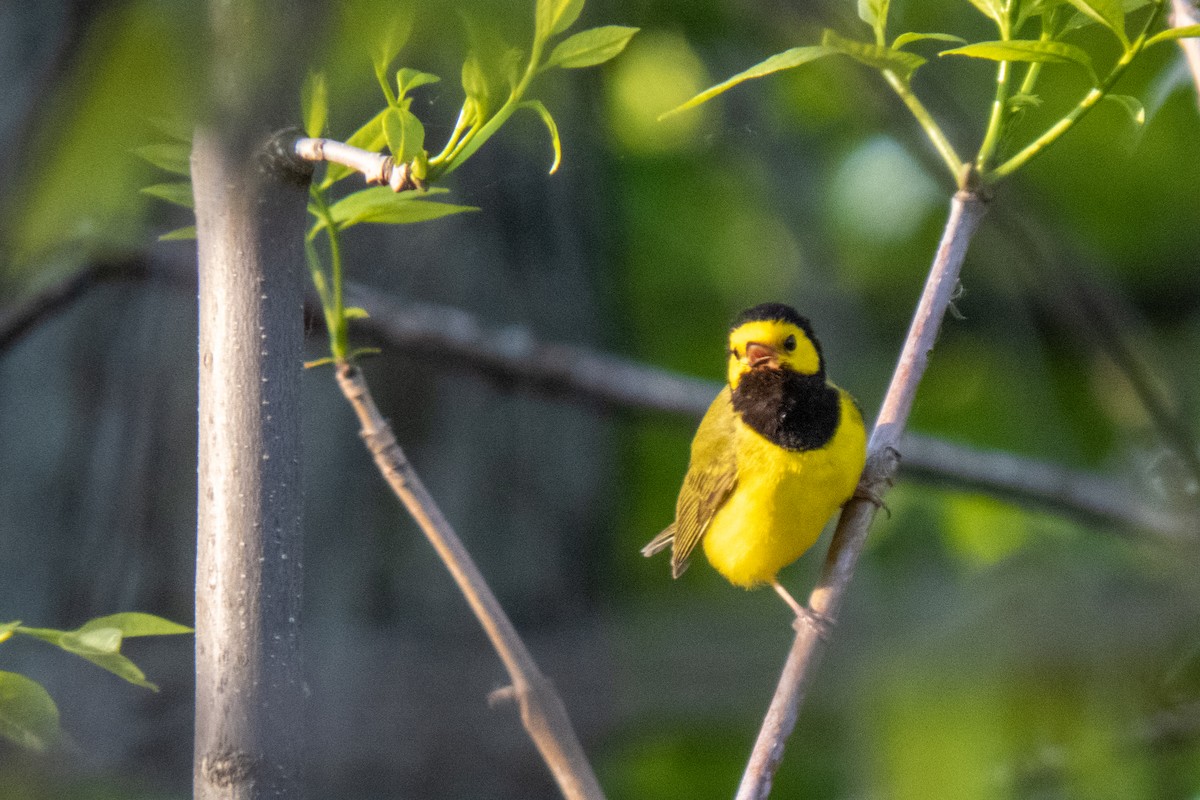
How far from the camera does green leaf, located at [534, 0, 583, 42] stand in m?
1.02

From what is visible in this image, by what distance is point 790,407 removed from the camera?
91.7 inches

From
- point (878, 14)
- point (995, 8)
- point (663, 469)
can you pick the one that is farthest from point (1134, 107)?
point (663, 469)

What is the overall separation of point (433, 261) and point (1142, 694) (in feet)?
7.89

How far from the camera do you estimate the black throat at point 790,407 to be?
226 cm

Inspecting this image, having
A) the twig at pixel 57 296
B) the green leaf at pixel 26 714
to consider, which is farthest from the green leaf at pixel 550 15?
the twig at pixel 57 296

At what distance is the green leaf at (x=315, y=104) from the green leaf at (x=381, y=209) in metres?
0.11

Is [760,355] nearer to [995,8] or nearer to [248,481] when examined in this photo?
[995,8]

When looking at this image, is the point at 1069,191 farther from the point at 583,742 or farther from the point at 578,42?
the point at 578,42

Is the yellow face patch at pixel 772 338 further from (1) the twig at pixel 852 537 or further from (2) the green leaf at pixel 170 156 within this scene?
(2) the green leaf at pixel 170 156

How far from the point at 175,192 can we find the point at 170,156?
98 millimetres

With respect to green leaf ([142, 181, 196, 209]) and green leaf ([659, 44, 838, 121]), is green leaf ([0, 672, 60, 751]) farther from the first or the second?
green leaf ([659, 44, 838, 121])

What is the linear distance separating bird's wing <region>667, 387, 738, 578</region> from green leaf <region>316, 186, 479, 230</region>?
1351 millimetres

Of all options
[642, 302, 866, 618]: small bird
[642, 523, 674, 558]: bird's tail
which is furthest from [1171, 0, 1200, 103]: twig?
[642, 523, 674, 558]: bird's tail

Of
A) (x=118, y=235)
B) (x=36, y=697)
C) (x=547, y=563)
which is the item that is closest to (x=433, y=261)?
(x=547, y=563)
